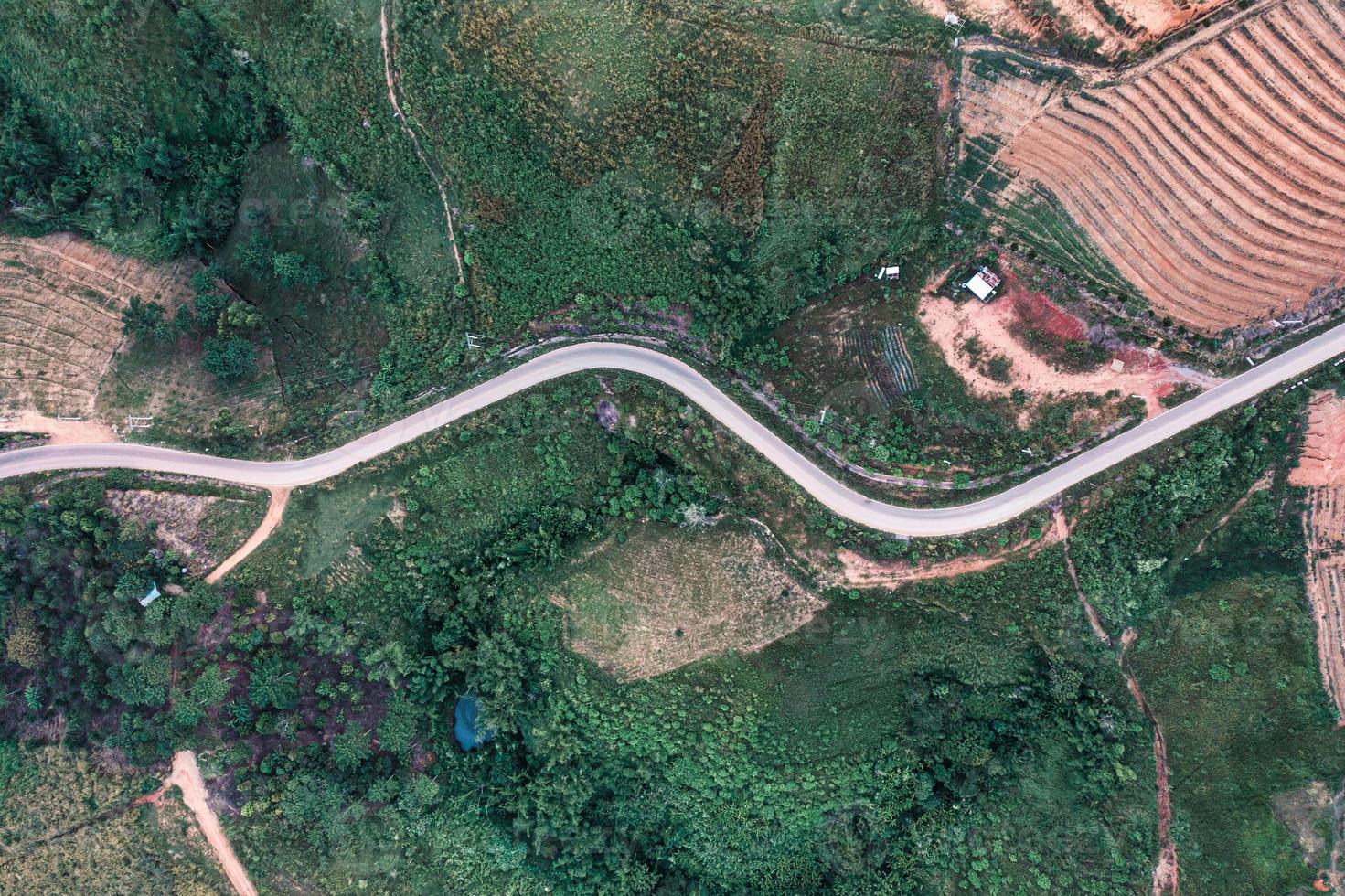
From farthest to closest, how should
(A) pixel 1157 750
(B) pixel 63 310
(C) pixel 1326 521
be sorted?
(B) pixel 63 310
(A) pixel 1157 750
(C) pixel 1326 521

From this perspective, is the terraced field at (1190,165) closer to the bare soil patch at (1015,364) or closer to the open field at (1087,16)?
the open field at (1087,16)

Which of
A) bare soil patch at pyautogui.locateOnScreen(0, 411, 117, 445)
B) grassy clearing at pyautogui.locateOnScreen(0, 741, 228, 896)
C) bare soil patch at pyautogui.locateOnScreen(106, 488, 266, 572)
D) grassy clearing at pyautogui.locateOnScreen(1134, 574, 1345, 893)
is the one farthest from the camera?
bare soil patch at pyautogui.locateOnScreen(0, 411, 117, 445)

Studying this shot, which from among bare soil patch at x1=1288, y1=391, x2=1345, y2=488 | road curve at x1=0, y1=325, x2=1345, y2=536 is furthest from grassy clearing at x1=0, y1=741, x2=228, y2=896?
bare soil patch at x1=1288, y1=391, x2=1345, y2=488

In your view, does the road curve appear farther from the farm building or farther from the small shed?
the farm building

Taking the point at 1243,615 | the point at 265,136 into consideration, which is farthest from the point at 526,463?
the point at 1243,615

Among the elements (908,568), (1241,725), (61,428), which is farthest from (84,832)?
(1241,725)

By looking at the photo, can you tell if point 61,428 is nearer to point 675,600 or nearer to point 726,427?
point 675,600
